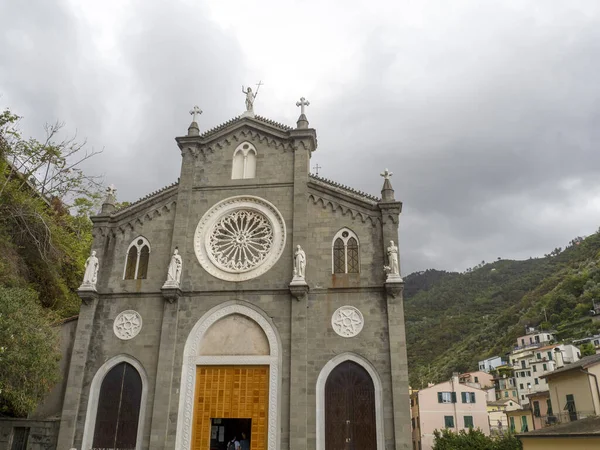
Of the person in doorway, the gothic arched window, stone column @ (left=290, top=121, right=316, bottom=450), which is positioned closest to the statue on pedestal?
the gothic arched window

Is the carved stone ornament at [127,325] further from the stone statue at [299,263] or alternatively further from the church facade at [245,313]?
the stone statue at [299,263]

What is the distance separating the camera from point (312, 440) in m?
19.2

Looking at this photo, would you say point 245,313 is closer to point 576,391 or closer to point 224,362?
point 224,362

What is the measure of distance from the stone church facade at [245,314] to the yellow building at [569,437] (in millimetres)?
7961

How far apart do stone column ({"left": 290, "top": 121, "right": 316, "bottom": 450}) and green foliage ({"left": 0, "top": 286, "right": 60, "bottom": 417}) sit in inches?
355

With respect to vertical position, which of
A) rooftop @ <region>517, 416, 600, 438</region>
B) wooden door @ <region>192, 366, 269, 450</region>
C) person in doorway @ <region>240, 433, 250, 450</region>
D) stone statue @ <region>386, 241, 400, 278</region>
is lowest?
person in doorway @ <region>240, 433, 250, 450</region>

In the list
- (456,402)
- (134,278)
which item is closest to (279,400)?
(134,278)

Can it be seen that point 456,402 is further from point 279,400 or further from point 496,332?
point 496,332

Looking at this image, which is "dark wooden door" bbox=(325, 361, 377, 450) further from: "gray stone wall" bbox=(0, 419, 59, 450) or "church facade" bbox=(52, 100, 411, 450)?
"gray stone wall" bbox=(0, 419, 59, 450)

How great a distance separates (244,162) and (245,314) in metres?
7.43

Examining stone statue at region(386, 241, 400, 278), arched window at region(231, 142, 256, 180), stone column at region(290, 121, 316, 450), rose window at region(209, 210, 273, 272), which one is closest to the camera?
stone column at region(290, 121, 316, 450)

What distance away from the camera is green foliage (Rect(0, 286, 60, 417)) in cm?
1745

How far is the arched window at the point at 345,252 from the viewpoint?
22.0 metres

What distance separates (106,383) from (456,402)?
114 ft
